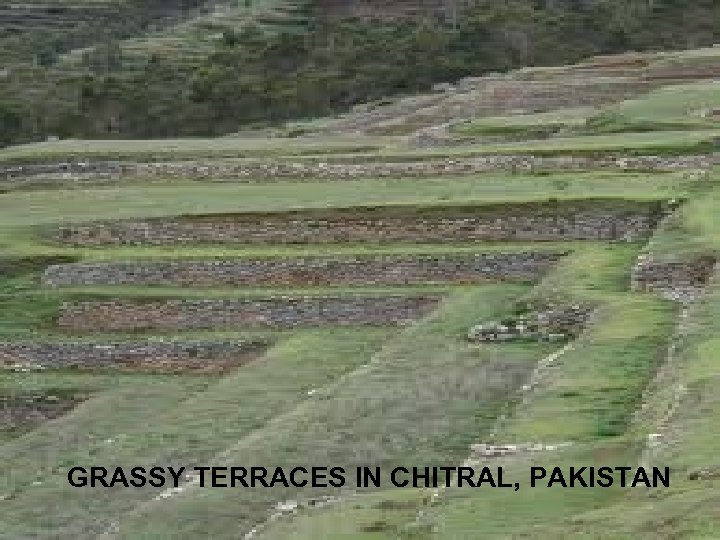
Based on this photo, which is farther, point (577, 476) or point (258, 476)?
point (258, 476)

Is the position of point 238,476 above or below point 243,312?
above

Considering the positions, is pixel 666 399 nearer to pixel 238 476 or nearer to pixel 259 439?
pixel 238 476

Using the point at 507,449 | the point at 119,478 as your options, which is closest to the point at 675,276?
the point at 507,449

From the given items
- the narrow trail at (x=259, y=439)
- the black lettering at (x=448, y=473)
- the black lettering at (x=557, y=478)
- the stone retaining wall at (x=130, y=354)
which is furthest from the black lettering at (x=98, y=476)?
the stone retaining wall at (x=130, y=354)

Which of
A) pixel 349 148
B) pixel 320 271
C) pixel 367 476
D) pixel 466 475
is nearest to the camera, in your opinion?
pixel 466 475

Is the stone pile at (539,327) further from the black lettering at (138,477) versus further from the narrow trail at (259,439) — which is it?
the black lettering at (138,477)

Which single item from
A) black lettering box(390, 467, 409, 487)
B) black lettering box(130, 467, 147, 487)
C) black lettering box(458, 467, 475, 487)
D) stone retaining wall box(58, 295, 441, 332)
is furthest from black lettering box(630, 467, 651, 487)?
stone retaining wall box(58, 295, 441, 332)

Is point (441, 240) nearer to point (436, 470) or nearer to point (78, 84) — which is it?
point (436, 470)
